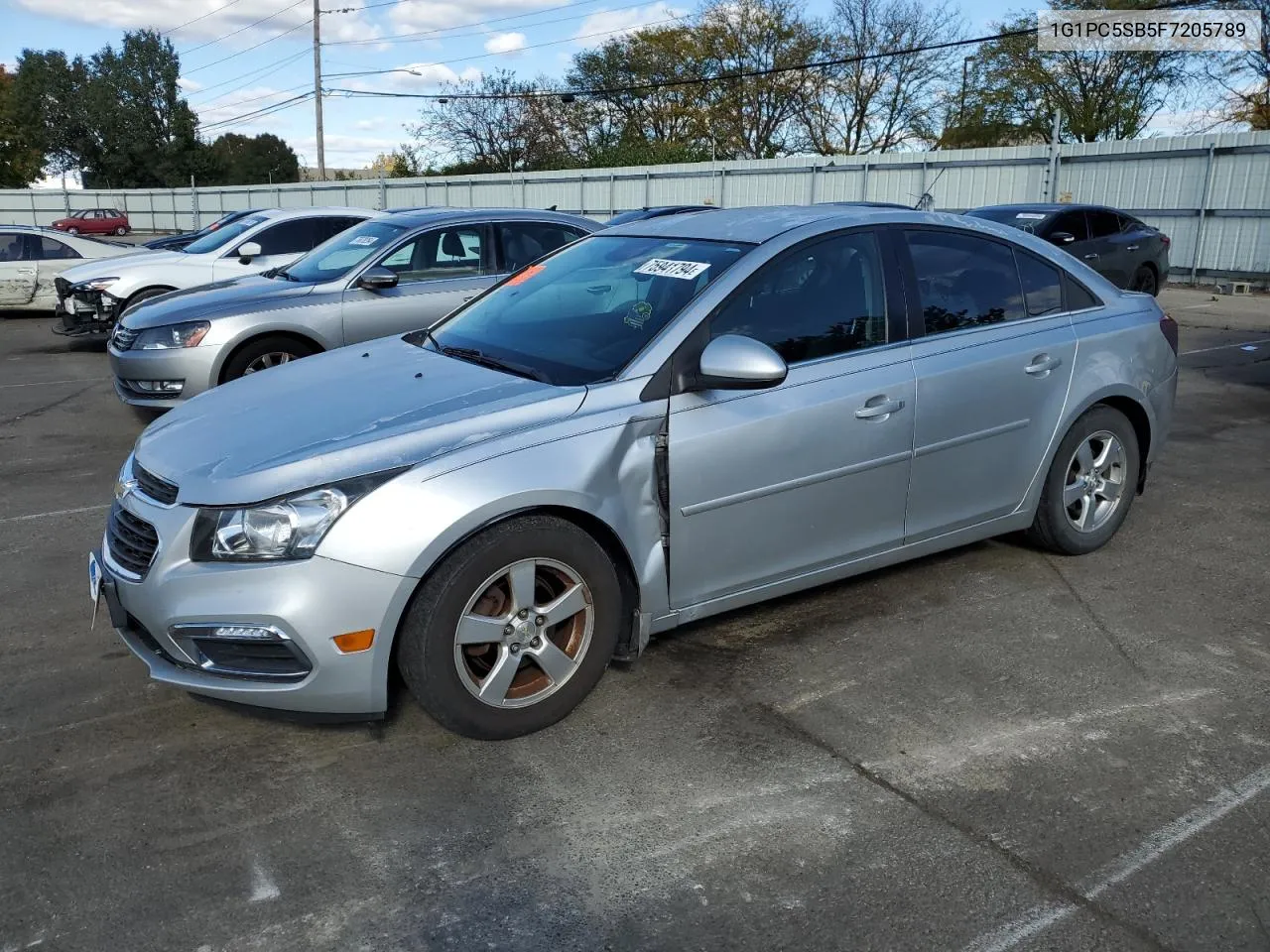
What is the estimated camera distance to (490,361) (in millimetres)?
4008

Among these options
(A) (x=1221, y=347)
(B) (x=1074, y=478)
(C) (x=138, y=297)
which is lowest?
(A) (x=1221, y=347)

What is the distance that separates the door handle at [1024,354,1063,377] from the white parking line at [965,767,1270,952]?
190cm

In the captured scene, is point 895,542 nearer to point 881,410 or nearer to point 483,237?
point 881,410

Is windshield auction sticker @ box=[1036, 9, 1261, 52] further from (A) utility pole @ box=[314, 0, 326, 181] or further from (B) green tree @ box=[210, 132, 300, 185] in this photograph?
(B) green tree @ box=[210, 132, 300, 185]

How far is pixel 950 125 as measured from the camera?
49.6 metres

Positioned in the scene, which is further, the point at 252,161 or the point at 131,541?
the point at 252,161

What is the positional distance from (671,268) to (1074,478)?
2.29 metres

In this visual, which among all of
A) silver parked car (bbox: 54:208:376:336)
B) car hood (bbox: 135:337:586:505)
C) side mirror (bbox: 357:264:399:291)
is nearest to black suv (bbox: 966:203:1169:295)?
silver parked car (bbox: 54:208:376:336)

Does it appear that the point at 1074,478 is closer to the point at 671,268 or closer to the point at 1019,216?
the point at 671,268

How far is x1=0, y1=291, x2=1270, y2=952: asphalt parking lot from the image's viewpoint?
2.61 meters

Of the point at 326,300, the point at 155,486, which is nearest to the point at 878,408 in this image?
the point at 155,486

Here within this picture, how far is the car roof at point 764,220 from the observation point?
13.8ft

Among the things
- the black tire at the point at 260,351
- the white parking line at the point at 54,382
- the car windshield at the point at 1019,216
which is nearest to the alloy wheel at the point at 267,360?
the black tire at the point at 260,351

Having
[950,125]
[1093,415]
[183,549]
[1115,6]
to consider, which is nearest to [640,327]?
[183,549]
